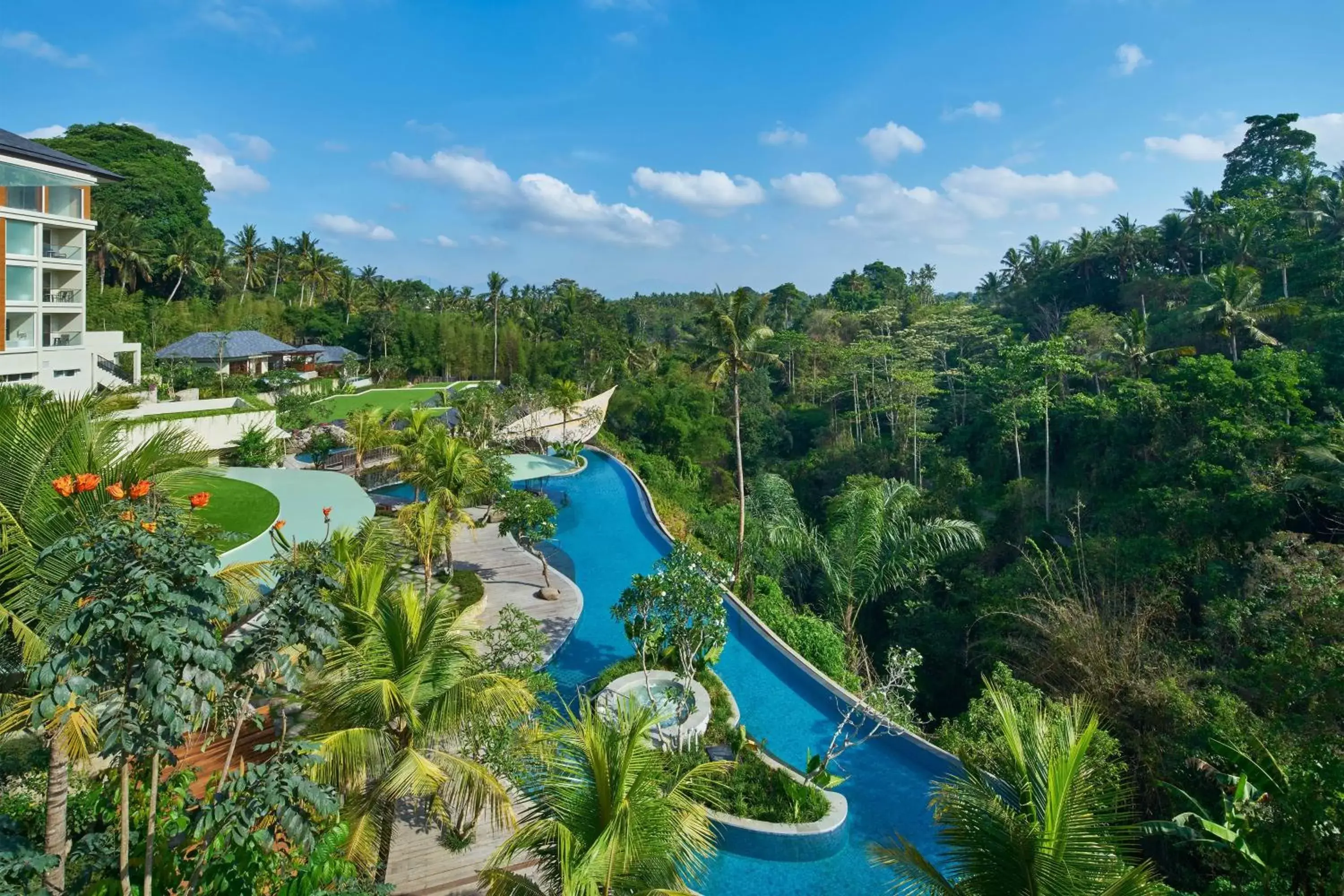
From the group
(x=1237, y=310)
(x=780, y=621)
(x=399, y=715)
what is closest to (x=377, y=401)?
(x=780, y=621)

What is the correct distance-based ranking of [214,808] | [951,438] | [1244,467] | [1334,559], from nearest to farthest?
1. [214,808]
2. [1334,559]
3. [1244,467]
4. [951,438]

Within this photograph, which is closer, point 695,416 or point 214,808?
point 214,808

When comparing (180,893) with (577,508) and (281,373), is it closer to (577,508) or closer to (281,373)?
(577,508)

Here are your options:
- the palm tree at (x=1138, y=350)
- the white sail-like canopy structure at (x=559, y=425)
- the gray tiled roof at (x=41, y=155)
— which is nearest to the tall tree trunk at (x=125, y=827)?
the gray tiled roof at (x=41, y=155)

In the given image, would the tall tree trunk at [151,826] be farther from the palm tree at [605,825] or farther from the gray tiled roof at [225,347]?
the gray tiled roof at [225,347]

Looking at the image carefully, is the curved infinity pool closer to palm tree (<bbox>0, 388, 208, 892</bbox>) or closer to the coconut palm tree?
the coconut palm tree

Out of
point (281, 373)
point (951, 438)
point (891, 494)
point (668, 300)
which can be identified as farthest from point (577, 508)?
point (668, 300)

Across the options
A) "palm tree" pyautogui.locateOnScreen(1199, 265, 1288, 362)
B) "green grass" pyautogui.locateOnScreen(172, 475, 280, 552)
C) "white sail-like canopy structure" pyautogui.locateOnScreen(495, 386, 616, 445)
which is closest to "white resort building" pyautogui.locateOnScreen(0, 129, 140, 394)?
"green grass" pyautogui.locateOnScreen(172, 475, 280, 552)
